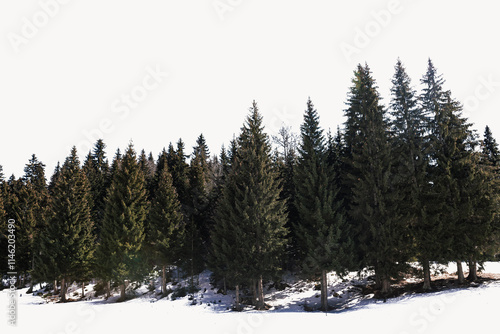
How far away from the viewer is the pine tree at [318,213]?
A: 2284 cm

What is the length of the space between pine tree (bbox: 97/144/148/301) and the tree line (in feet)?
0.38

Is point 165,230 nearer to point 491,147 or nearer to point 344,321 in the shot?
point 344,321

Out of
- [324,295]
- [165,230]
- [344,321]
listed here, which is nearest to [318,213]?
[324,295]

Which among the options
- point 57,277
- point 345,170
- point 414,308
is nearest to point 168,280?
point 57,277

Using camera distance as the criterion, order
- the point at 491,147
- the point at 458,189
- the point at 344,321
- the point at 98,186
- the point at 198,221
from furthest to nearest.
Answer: the point at 98,186 → the point at 491,147 → the point at 198,221 → the point at 458,189 → the point at 344,321

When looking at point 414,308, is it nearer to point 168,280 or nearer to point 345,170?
point 345,170

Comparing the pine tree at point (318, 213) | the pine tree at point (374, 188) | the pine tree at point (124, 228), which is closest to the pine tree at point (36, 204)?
the pine tree at point (124, 228)

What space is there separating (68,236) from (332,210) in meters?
29.8

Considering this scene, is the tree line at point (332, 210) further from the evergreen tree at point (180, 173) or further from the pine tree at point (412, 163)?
the evergreen tree at point (180, 173)

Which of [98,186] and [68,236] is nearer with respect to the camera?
[68,236]

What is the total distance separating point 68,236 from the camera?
31422mm

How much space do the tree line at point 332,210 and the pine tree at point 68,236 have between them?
12 cm

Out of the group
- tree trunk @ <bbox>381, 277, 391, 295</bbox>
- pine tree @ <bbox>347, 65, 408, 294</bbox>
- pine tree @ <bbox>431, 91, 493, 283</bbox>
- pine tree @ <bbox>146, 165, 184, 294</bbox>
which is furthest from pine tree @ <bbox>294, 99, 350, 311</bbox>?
pine tree @ <bbox>146, 165, 184, 294</bbox>

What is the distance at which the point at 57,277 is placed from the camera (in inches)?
1207
